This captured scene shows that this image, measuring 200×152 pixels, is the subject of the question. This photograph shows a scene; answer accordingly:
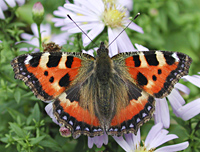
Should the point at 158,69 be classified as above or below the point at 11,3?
below

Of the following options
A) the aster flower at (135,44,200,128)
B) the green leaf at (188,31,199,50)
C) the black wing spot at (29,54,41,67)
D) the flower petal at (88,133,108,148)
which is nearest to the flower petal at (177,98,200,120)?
the aster flower at (135,44,200,128)

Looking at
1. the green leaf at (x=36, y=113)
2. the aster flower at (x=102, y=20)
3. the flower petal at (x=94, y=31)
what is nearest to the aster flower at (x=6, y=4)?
the aster flower at (x=102, y=20)

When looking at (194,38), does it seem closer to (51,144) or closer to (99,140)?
(99,140)

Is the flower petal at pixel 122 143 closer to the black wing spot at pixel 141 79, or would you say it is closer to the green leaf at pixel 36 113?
the black wing spot at pixel 141 79

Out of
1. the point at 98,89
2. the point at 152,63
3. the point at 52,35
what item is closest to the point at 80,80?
the point at 98,89

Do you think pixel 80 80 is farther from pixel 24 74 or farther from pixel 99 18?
pixel 99 18

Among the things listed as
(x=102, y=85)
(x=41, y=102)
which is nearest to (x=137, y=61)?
(x=102, y=85)
